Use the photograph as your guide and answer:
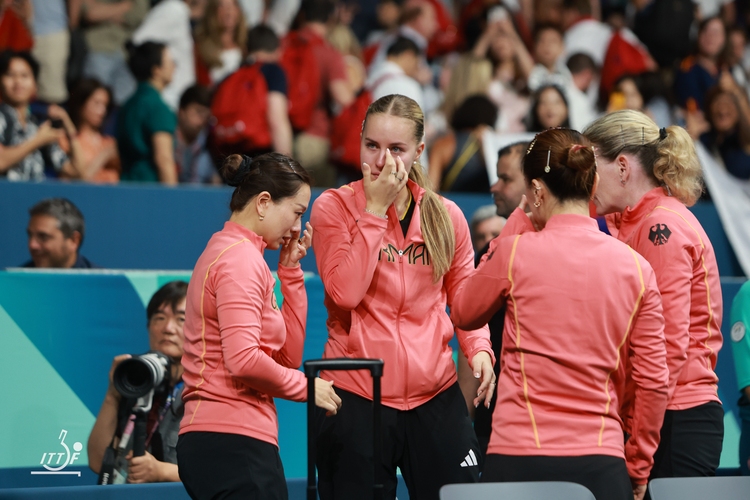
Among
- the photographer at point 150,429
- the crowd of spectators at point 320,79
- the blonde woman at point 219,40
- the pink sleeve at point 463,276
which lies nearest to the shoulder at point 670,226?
the pink sleeve at point 463,276

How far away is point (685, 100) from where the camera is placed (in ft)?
26.2

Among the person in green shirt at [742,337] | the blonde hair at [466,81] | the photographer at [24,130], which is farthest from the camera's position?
the blonde hair at [466,81]

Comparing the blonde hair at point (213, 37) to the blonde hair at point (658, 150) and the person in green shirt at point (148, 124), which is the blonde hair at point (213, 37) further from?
the blonde hair at point (658, 150)

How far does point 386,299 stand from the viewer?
2.77 meters

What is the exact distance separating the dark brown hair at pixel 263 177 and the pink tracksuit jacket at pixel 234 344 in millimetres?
112

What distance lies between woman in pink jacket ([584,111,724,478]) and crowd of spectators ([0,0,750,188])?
9.87 feet

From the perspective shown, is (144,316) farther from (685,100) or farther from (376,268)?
(685,100)

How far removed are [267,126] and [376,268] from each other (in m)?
3.72

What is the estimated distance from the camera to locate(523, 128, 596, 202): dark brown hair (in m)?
2.41

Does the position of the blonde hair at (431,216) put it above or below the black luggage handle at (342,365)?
above

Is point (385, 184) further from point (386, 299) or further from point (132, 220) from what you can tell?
point (132, 220)

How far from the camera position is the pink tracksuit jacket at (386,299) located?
269 centimetres

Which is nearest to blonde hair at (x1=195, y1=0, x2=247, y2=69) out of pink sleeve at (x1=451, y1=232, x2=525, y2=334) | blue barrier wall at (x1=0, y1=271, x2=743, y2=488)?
blue barrier wall at (x1=0, y1=271, x2=743, y2=488)

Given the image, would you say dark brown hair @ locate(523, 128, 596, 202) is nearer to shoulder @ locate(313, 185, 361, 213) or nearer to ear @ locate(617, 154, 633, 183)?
ear @ locate(617, 154, 633, 183)
